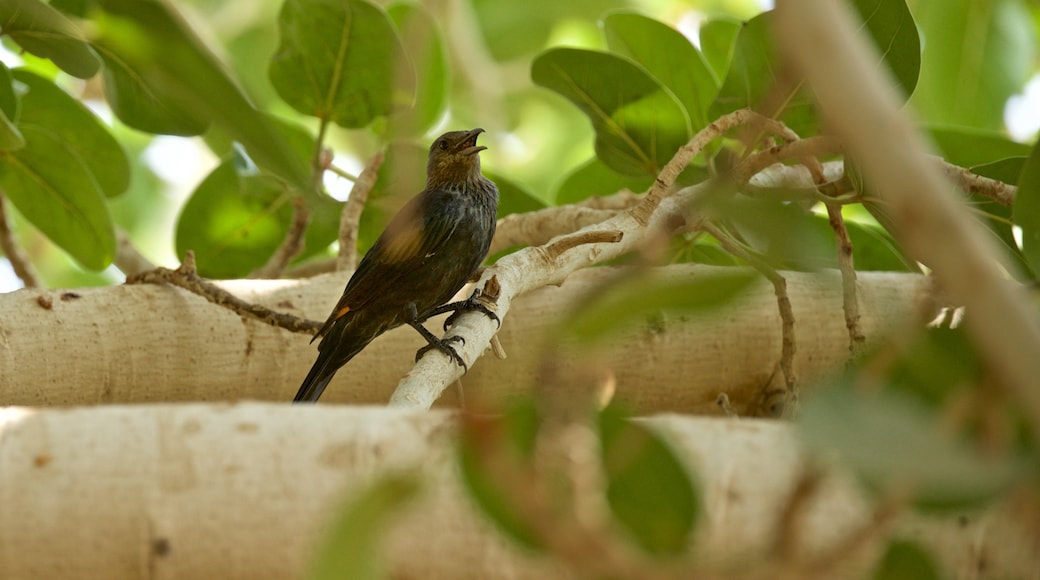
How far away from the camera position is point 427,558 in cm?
110

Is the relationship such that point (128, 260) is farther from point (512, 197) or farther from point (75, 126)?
point (512, 197)

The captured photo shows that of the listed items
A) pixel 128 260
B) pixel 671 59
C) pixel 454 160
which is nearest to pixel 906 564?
pixel 671 59

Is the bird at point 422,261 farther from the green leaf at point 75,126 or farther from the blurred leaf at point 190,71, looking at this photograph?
the blurred leaf at point 190,71

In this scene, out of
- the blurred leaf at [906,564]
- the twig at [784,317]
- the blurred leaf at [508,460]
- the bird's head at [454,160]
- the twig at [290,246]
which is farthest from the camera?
the bird's head at [454,160]

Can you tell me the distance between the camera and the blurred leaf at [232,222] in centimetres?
309

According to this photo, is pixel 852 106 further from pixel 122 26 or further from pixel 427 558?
pixel 427 558

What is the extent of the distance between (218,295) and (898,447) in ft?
5.62

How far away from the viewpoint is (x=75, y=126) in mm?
2873

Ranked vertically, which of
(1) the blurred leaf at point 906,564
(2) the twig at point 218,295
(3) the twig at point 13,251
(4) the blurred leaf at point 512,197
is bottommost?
(1) the blurred leaf at point 906,564

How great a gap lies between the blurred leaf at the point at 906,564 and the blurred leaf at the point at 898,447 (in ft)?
0.47

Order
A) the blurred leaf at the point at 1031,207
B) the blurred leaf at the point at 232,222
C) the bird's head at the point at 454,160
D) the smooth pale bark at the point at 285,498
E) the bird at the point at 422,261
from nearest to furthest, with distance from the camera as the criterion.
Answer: the smooth pale bark at the point at 285,498 → the blurred leaf at the point at 1031,207 → the bird at the point at 422,261 → the blurred leaf at the point at 232,222 → the bird's head at the point at 454,160

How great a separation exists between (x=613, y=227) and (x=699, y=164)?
64 centimetres

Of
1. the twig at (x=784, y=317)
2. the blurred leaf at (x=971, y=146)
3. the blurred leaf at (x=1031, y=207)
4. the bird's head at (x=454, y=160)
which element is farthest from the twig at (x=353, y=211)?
the blurred leaf at (x=1031, y=207)

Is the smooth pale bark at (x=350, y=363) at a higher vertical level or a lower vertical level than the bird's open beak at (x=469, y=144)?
lower
